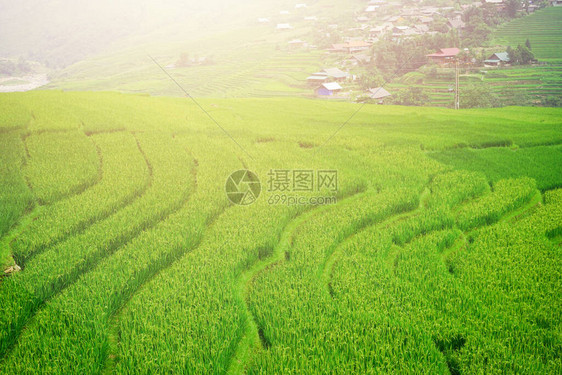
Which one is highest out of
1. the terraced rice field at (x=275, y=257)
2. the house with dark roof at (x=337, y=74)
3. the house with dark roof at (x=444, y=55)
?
the house with dark roof at (x=444, y=55)

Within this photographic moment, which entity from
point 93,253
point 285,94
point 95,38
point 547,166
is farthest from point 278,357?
point 95,38

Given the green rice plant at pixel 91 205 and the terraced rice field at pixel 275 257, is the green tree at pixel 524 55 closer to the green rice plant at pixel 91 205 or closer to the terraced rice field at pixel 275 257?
the terraced rice field at pixel 275 257

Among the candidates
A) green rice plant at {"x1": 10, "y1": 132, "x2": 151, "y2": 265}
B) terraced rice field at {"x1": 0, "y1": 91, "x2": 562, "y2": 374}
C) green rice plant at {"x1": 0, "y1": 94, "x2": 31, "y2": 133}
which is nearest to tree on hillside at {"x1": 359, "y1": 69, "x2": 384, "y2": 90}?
terraced rice field at {"x1": 0, "y1": 91, "x2": 562, "y2": 374}

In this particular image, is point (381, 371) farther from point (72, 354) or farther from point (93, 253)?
point (93, 253)

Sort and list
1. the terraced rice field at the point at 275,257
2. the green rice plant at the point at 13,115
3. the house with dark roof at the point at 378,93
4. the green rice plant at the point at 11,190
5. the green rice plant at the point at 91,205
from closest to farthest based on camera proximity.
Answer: the terraced rice field at the point at 275,257 < the green rice plant at the point at 91,205 < the green rice plant at the point at 11,190 < the green rice plant at the point at 13,115 < the house with dark roof at the point at 378,93

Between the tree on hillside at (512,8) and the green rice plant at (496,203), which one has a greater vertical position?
the tree on hillside at (512,8)

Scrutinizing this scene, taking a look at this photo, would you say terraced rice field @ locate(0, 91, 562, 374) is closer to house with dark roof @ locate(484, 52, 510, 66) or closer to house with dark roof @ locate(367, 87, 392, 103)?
house with dark roof @ locate(484, 52, 510, 66)

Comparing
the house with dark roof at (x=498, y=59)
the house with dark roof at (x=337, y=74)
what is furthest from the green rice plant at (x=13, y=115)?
the house with dark roof at (x=498, y=59)
